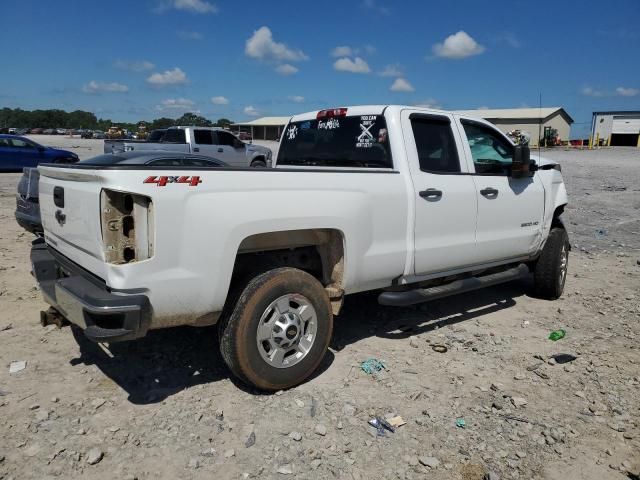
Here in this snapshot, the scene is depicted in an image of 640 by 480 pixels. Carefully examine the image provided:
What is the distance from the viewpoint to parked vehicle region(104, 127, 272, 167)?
1670 cm

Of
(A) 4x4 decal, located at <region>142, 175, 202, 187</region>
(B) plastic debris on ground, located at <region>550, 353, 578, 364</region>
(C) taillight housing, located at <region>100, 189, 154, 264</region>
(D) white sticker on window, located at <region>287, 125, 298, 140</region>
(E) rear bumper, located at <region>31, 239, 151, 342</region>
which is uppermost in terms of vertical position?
(D) white sticker on window, located at <region>287, 125, 298, 140</region>

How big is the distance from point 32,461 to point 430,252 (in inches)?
123

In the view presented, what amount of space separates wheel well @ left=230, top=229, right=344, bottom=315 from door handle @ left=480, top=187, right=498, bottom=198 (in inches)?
66.6

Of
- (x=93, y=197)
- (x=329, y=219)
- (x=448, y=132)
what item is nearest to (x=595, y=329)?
(x=448, y=132)

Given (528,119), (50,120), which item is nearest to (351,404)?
(528,119)

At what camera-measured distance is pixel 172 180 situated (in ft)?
9.43

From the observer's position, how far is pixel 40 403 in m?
3.35

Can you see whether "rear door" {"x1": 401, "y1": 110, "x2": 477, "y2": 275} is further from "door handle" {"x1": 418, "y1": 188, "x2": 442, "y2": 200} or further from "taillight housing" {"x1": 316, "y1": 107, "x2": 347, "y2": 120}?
"taillight housing" {"x1": 316, "y1": 107, "x2": 347, "y2": 120}

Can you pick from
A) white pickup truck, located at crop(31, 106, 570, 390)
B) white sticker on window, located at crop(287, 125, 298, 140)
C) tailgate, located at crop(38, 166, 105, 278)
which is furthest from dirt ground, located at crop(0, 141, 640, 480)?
white sticker on window, located at crop(287, 125, 298, 140)

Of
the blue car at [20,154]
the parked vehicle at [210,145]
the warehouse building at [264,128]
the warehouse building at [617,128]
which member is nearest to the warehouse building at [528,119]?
the warehouse building at [617,128]

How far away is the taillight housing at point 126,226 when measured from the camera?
9.34 ft

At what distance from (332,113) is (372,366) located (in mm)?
2368

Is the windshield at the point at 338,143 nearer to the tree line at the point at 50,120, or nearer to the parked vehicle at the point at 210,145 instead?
the parked vehicle at the point at 210,145

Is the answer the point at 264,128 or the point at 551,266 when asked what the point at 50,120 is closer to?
the point at 264,128
